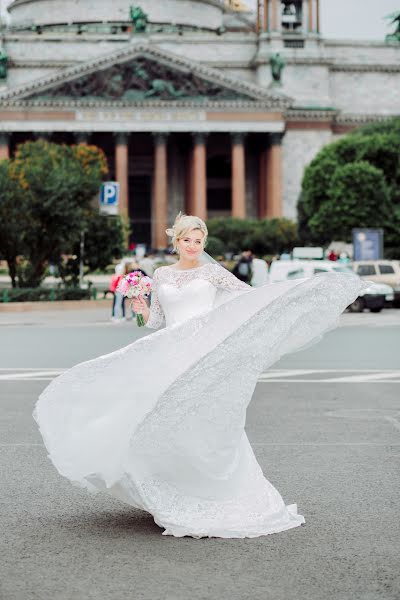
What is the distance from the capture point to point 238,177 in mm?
86062

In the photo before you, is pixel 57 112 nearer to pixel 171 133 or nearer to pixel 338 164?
pixel 171 133

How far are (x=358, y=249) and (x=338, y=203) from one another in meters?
16.9

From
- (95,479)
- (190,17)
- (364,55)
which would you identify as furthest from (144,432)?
(190,17)

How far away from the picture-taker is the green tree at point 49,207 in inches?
1716

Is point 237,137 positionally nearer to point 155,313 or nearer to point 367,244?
point 367,244

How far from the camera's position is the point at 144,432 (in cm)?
705

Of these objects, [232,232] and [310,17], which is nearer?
[232,232]

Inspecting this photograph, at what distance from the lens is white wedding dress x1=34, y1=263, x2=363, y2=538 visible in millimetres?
6984

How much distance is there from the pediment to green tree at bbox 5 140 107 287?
37.5m

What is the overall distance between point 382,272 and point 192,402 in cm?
3496

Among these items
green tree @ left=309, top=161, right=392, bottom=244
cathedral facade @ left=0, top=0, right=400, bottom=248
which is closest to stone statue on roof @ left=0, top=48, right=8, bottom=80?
cathedral facade @ left=0, top=0, right=400, bottom=248

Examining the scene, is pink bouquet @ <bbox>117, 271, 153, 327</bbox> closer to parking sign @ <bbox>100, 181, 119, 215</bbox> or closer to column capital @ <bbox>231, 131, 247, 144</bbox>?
parking sign @ <bbox>100, 181, 119, 215</bbox>

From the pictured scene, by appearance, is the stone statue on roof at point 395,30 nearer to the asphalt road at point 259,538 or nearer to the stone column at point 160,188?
the stone column at point 160,188

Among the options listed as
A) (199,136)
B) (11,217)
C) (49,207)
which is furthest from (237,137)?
(11,217)
